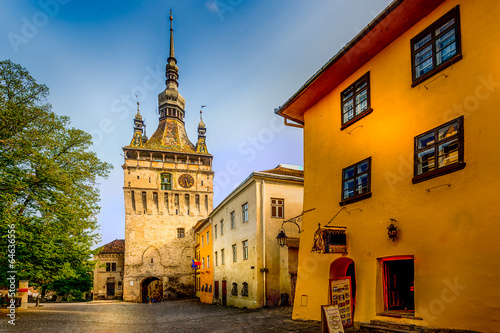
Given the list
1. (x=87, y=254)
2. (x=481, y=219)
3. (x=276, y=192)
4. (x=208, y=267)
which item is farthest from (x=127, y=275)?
Answer: (x=481, y=219)

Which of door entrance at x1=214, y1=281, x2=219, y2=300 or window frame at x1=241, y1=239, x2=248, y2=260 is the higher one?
window frame at x1=241, y1=239, x2=248, y2=260

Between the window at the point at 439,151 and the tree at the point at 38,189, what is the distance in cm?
1560

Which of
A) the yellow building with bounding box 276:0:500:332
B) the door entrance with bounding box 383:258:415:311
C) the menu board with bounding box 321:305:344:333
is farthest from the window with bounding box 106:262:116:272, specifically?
the menu board with bounding box 321:305:344:333

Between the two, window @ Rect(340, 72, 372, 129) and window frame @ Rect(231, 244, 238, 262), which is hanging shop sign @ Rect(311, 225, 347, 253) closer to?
window @ Rect(340, 72, 372, 129)

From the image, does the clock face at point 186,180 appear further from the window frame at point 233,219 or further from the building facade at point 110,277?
the window frame at point 233,219

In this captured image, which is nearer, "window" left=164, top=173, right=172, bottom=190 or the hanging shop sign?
the hanging shop sign

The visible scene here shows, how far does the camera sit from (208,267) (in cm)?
3138

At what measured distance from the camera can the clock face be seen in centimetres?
4655

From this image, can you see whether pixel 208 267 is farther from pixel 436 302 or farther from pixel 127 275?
pixel 436 302

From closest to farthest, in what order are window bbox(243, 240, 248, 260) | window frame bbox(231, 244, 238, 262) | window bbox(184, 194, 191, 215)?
window bbox(243, 240, 248, 260) < window frame bbox(231, 244, 238, 262) < window bbox(184, 194, 191, 215)

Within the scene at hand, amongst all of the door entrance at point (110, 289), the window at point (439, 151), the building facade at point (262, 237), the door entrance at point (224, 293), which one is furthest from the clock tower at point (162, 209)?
the window at point (439, 151)

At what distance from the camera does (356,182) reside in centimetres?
924

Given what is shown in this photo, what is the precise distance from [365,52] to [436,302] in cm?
646

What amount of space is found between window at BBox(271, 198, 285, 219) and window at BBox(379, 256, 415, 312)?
1065 centimetres
